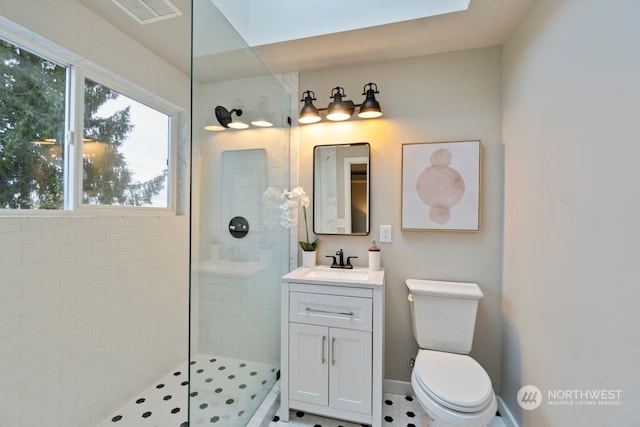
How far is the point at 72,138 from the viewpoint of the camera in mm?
1608

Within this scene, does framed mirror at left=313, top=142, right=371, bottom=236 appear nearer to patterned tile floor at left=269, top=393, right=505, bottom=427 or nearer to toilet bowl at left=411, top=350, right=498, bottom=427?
toilet bowl at left=411, top=350, right=498, bottom=427

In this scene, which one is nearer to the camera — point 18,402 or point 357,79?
point 18,402

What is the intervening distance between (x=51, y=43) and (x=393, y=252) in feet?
7.71

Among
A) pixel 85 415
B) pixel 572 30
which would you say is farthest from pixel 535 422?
pixel 85 415

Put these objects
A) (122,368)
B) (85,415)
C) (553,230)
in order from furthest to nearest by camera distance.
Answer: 1. (122,368)
2. (85,415)
3. (553,230)

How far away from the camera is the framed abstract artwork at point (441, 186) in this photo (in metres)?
1.85

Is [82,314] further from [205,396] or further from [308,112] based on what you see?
[308,112]

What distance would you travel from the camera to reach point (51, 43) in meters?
1.43

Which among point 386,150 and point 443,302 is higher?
point 386,150

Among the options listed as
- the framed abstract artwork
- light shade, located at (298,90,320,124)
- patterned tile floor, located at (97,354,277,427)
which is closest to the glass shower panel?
patterned tile floor, located at (97,354,277,427)

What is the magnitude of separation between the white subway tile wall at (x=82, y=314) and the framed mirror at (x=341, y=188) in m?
1.23

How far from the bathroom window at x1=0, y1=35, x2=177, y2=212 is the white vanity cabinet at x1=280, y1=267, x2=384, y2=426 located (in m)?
1.37

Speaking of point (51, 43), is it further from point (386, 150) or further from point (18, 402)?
point (386, 150)

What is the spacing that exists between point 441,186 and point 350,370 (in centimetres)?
133
